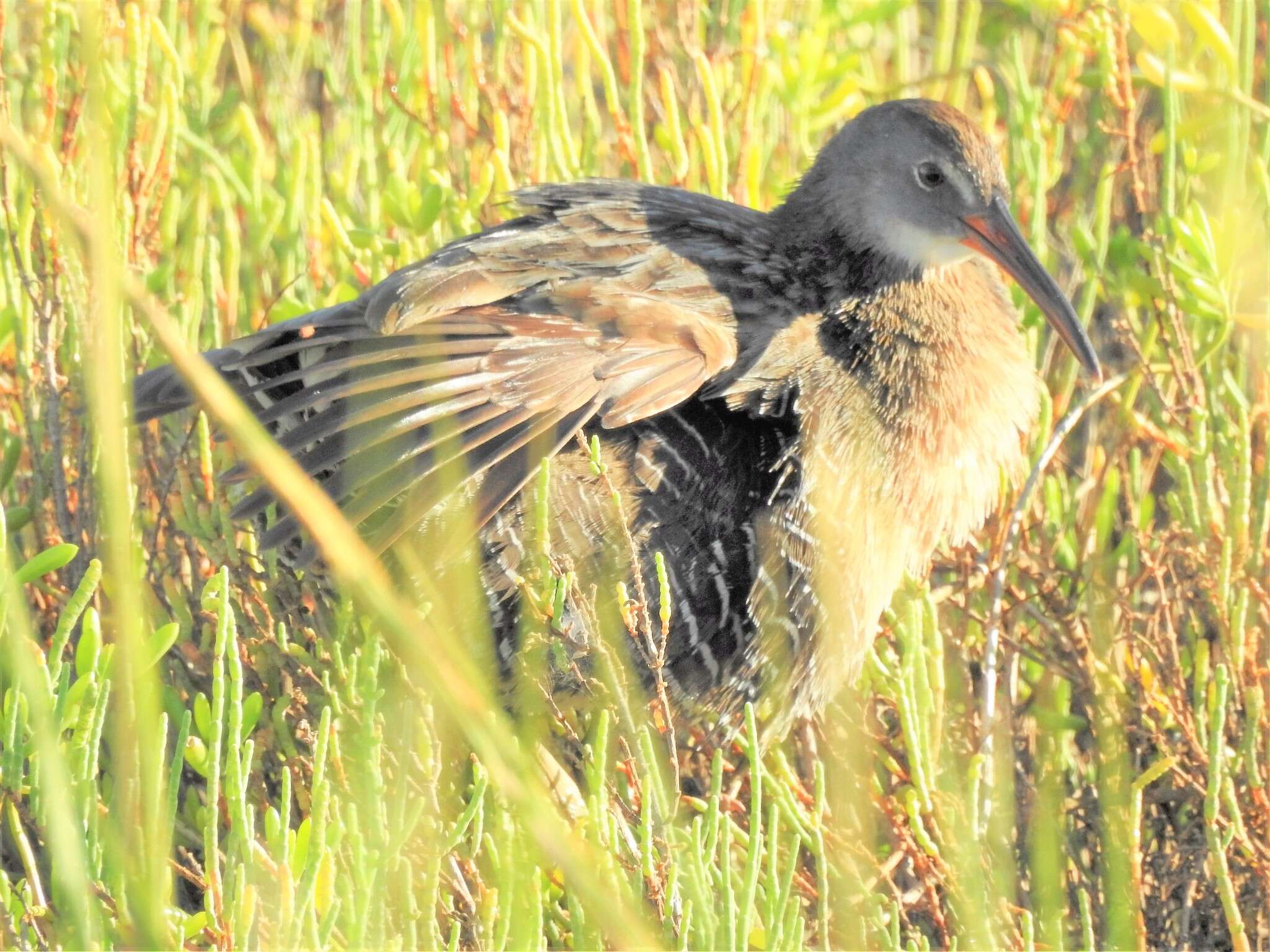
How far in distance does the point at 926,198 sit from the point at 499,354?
0.95 m

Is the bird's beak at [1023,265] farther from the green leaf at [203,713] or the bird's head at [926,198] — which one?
the green leaf at [203,713]

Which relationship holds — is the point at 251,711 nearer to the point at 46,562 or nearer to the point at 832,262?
the point at 46,562

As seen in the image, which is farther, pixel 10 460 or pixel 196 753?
pixel 10 460

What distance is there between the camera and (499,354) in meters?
2.36

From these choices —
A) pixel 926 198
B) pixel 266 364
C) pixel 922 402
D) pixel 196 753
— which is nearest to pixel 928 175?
pixel 926 198

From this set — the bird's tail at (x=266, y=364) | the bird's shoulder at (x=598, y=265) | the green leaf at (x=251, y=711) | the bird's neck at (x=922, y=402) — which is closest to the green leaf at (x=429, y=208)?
the bird's shoulder at (x=598, y=265)

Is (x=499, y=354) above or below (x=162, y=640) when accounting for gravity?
above

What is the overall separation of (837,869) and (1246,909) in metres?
0.71

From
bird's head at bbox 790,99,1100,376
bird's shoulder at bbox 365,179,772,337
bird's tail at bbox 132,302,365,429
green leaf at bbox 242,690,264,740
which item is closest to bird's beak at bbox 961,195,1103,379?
bird's head at bbox 790,99,1100,376

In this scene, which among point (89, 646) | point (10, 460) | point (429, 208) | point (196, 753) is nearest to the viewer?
point (89, 646)

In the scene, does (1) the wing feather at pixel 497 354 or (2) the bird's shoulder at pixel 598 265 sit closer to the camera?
(1) the wing feather at pixel 497 354

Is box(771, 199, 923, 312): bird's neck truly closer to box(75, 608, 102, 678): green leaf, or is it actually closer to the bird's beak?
the bird's beak

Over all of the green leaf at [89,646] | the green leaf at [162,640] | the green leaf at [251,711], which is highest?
the green leaf at [89,646]

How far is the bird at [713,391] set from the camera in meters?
2.33
